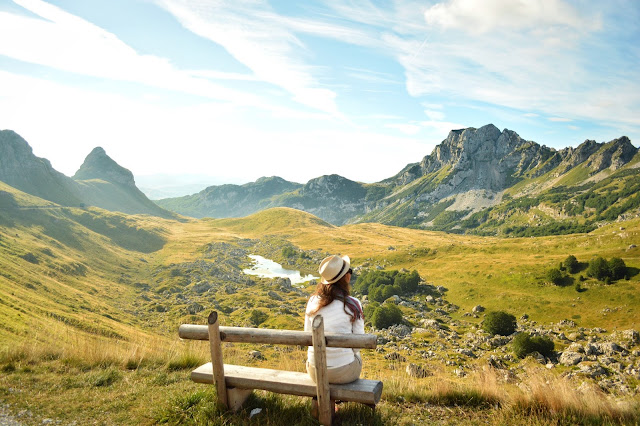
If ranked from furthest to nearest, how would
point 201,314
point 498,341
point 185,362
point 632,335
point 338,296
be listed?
point 201,314 < point 498,341 < point 632,335 < point 185,362 < point 338,296

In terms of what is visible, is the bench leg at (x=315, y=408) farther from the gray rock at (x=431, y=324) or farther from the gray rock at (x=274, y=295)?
the gray rock at (x=274, y=295)

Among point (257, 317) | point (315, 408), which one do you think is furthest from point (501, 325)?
point (315, 408)

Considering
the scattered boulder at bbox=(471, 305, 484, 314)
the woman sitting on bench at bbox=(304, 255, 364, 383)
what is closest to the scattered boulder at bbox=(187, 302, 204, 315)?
the scattered boulder at bbox=(471, 305, 484, 314)

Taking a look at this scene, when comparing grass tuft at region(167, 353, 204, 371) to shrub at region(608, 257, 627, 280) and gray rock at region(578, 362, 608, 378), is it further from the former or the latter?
shrub at region(608, 257, 627, 280)

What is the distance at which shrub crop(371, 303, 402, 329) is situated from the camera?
7125 cm

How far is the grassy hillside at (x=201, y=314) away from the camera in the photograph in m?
8.46

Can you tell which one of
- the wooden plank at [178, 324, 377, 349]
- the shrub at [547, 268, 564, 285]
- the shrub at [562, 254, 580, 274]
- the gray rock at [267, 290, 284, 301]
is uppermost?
the wooden plank at [178, 324, 377, 349]

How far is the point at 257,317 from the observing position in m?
77.8

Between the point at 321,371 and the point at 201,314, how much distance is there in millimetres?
77784

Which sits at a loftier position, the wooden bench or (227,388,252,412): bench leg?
the wooden bench

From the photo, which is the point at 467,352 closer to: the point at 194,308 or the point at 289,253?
the point at 194,308

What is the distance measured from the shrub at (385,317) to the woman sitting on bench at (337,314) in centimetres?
6740

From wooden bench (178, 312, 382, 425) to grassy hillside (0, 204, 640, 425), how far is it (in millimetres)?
505

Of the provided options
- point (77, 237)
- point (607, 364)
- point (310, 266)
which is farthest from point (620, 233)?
point (77, 237)
